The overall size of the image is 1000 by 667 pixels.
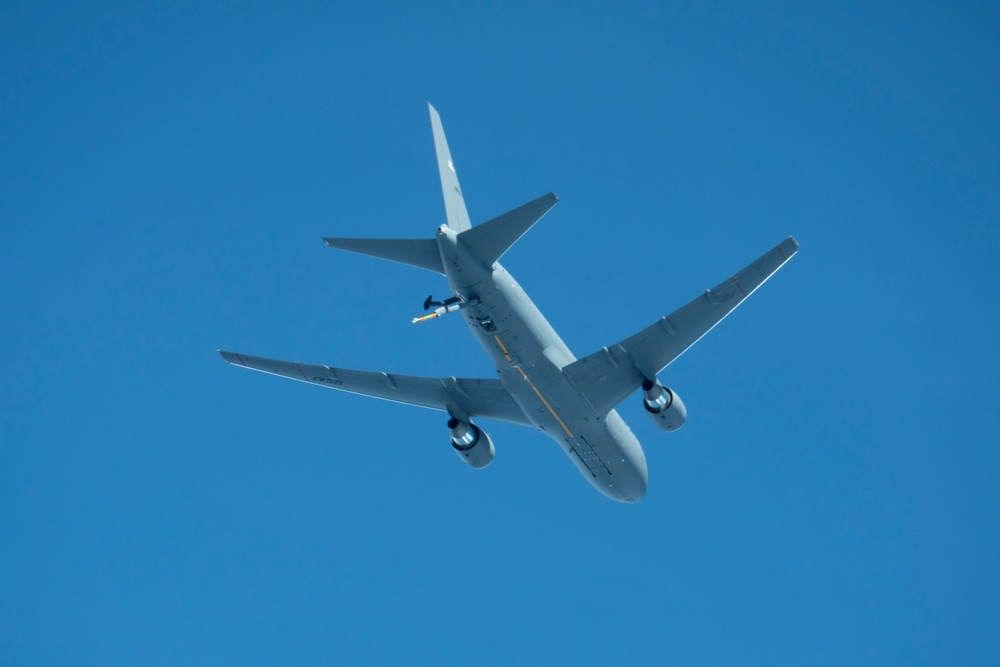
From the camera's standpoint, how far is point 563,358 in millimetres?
29562

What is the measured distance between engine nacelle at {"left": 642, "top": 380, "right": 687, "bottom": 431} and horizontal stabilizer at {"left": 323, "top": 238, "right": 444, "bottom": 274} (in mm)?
8550

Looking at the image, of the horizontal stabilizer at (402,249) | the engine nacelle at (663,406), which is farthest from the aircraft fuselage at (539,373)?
the engine nacelle at (663,406)

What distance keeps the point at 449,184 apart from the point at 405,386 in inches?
325

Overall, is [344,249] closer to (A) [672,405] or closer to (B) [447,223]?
(B) [447,223]

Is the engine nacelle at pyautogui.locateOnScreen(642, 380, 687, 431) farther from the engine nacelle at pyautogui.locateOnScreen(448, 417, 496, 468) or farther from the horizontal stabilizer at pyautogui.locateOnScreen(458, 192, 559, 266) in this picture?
the horizontal stabilizer at pyautogui.locateOnScreen(458, 192, 559, 266)

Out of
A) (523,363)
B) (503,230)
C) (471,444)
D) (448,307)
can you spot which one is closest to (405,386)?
(471,444)

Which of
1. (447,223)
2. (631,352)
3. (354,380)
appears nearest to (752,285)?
(631,352)

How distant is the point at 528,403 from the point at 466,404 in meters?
3.53

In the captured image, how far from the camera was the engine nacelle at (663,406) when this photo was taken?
30.2 metres

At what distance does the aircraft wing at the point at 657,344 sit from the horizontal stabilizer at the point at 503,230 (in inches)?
223

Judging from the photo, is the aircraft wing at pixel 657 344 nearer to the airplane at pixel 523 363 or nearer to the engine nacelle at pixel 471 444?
the airplane at pixel 523 363

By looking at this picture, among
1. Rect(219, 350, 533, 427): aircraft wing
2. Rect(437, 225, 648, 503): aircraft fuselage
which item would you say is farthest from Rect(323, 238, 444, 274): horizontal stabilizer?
Rect(219, 350, 533, 427): aircraft wing

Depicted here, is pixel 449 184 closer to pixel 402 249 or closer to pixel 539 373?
pixel 402 249

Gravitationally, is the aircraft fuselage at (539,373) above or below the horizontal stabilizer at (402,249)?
below
